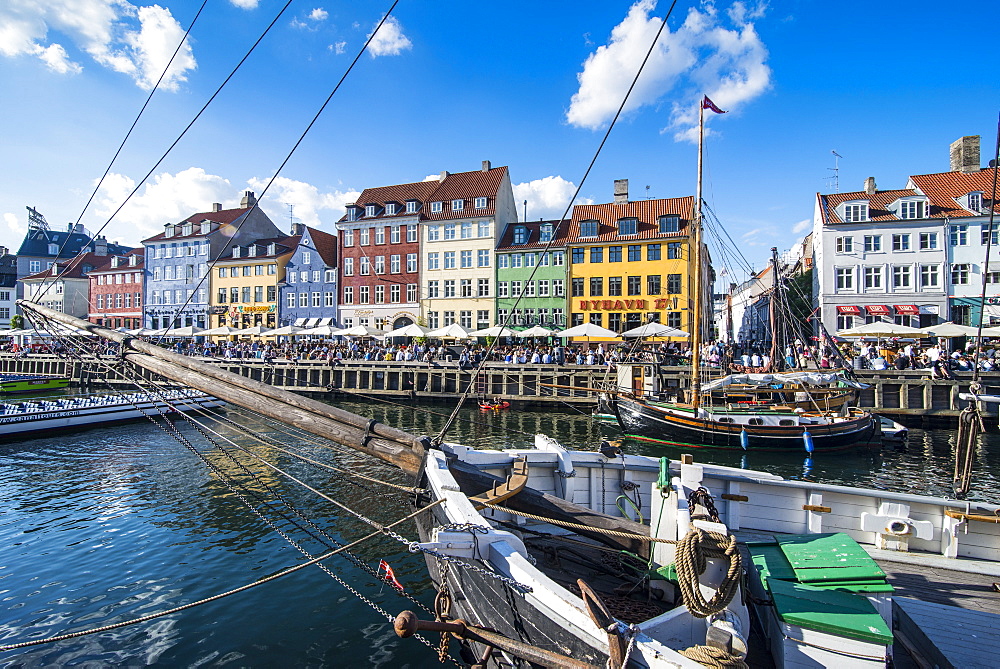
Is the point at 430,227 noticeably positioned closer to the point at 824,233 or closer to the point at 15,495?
the point at 824,233

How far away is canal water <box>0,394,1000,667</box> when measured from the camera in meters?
7.16

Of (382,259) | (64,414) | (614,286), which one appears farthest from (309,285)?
(64,414)

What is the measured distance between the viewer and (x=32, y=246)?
259 ft

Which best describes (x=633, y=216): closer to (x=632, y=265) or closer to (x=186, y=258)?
(x=632, y=265)

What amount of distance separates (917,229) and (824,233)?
5.85 meters

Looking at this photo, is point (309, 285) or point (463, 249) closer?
point (463, 249)

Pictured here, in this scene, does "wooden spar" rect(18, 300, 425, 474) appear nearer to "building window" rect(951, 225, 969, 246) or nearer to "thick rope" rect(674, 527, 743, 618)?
"thick rope" rect(674, 527, 743, 618)

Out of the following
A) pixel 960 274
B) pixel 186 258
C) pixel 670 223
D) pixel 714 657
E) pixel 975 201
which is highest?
pixel 975 201

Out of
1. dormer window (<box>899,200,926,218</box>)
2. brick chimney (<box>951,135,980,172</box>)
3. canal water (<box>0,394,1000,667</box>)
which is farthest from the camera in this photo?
brick chimney (<box>951,135,980,172</box>)

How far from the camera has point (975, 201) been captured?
36.6 m

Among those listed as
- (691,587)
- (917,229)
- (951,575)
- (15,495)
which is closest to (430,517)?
(691,587)

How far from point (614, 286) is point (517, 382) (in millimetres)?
16740

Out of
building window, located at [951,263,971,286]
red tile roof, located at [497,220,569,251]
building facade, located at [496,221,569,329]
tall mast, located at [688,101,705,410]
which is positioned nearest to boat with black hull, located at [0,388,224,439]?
tall mast, located at [688,101,705,410]

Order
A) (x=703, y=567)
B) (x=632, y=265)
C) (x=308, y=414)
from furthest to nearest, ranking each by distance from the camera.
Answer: (x=632, y=265) → (x=308, y=414) → (x=703, y=567)
